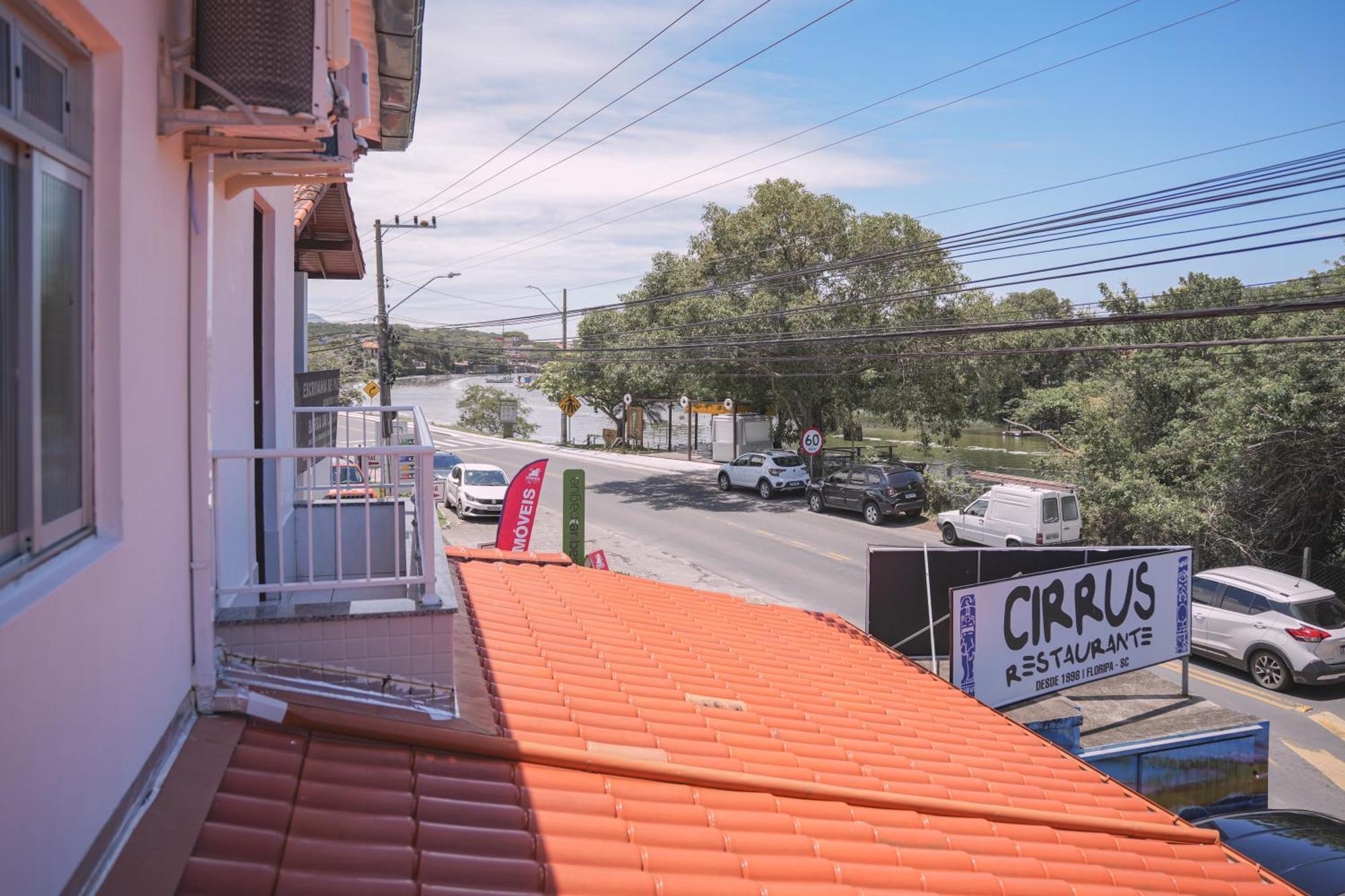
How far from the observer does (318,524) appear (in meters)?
7.16

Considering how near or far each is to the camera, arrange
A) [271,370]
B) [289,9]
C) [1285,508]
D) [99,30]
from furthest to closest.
A: [1285,508] → [271,370] → [289,9] → [99,30]

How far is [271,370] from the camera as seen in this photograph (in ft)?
21.8

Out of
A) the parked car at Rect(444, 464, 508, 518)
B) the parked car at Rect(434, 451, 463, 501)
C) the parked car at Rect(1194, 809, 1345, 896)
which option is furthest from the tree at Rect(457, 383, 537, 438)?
the parked car at Rect(1194, 809, 1345, 896)

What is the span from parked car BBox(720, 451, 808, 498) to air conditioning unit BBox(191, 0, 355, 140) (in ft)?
91.7

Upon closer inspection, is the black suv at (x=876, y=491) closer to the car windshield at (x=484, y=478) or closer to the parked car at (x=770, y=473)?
the parked car at (x=770, y=473)

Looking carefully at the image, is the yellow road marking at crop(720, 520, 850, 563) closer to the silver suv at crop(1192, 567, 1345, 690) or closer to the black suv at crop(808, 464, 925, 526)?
the black suv at crop(808, 464, 925, 526)

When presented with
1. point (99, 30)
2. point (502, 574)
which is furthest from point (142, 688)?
point (502, 574)

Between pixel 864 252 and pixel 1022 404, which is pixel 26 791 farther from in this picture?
pixel 1022 404

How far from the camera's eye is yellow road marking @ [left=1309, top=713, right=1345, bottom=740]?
1173 centimetres

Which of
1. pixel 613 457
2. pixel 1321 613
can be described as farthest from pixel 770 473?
pixel 1321 613

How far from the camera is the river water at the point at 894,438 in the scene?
3547 cm

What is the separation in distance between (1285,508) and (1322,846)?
13.6m

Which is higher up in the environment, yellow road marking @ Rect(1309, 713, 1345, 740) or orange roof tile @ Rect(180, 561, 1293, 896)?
orange roof tile @ Rect(180, 561, 1293, 896)

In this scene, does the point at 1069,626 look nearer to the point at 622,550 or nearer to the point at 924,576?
the point at 924,576
